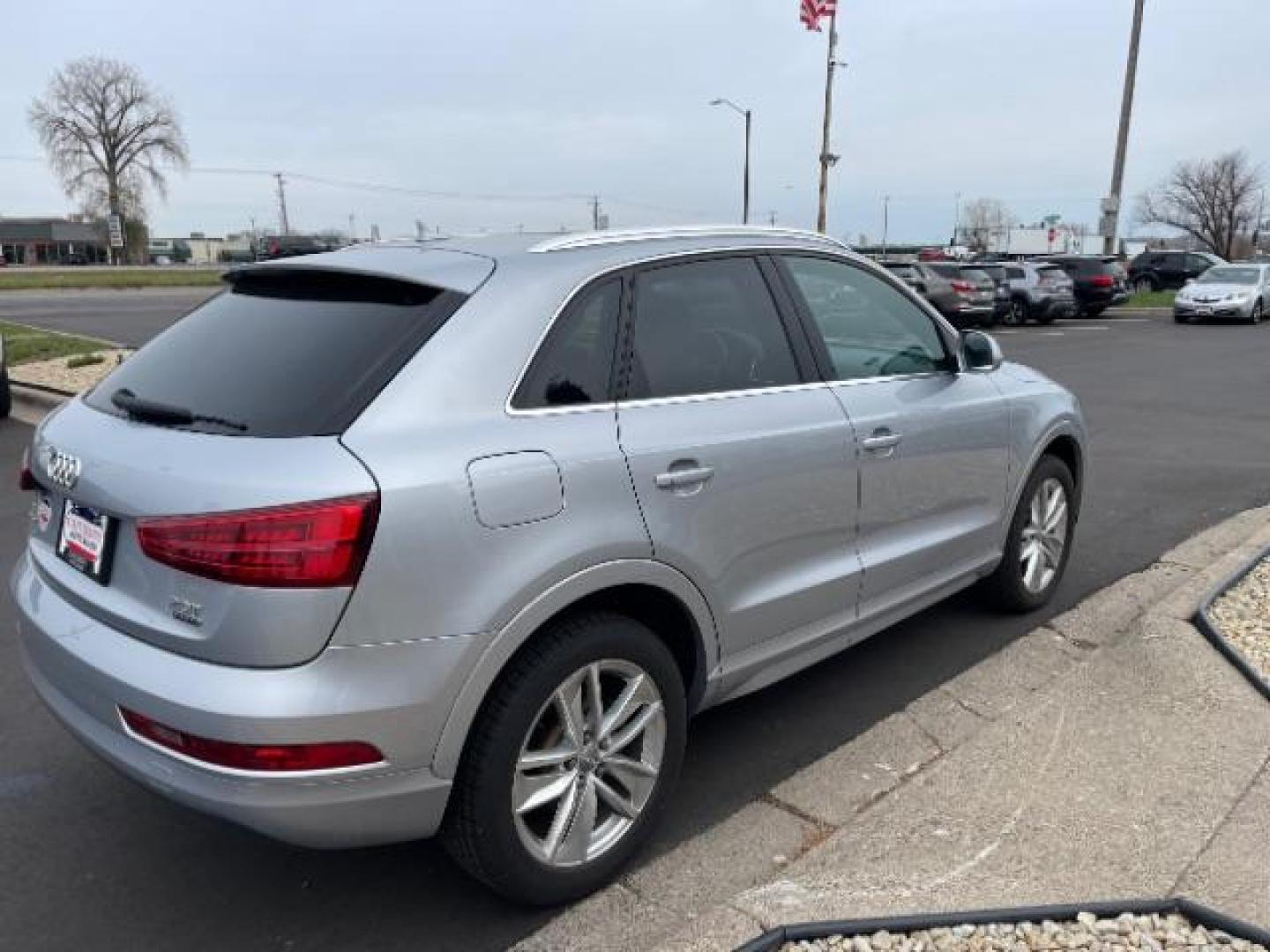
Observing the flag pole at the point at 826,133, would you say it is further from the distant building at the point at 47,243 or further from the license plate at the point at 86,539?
the distant building at the point at 47,243

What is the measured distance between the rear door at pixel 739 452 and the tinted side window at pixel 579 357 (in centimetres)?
7

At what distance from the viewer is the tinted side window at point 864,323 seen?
11.8 ft

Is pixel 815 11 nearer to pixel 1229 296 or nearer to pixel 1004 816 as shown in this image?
pixel 1229 296

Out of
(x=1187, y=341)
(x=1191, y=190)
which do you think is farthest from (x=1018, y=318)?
(x=1191, y=190)

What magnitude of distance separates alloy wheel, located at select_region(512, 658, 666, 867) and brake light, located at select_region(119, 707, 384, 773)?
41 cm

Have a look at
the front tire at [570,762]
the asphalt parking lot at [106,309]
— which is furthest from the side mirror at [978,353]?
the asphalt parking lot at [106,309]

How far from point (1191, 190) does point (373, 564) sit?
271 ft

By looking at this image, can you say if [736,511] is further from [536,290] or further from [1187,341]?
[1187,341]

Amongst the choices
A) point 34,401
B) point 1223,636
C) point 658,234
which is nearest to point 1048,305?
point 34,401

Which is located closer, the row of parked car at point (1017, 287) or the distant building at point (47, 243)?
the row of parked car at point (1017, 287)

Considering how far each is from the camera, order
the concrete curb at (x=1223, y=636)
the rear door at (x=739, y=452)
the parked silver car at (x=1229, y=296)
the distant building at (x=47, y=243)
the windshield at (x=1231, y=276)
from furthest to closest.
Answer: the distant building at (x=47, y=243), the windshield at (x=1231, y=276), the parked silver car at (x=1229, y=296), the concrete curb at (x=1223, y=636), the rear door at (x=739, y=452)

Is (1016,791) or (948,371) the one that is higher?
(948,371)

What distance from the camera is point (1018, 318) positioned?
2566 centimetres

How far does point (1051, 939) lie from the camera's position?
2.47 m
